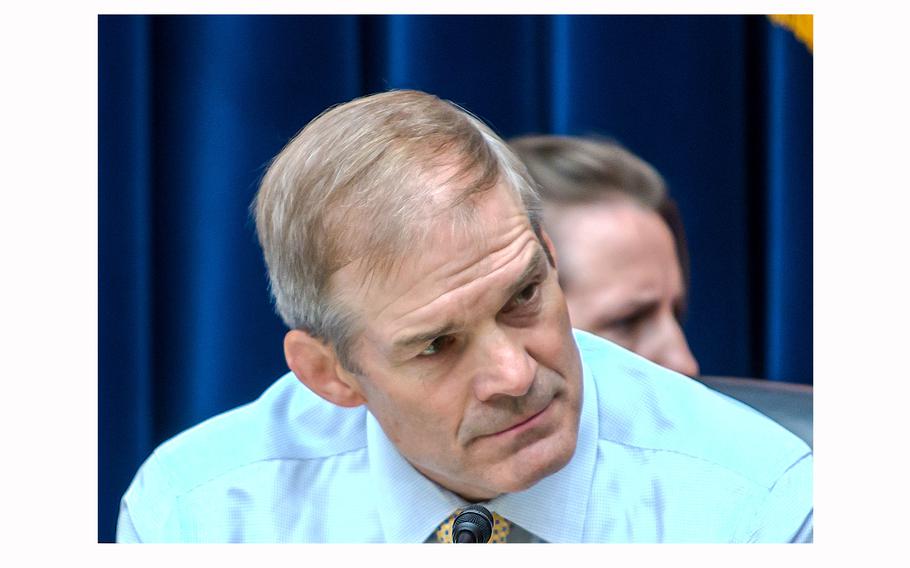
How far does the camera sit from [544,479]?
1662mm

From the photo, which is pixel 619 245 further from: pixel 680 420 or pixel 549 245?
pixel 680 420

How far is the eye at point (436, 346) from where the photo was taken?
1.51 meters

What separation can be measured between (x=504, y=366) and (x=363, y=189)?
1.07 feet

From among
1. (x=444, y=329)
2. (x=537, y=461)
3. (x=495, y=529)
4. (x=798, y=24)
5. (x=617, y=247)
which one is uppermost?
(x=798, y=24)

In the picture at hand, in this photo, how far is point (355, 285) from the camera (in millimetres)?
1493

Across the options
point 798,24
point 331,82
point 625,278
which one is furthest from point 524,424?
point 798,24

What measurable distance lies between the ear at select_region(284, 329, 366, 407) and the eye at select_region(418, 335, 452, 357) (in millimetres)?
148

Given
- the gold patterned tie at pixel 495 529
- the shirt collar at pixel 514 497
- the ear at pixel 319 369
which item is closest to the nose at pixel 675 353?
the shirt collar at pixel 514 497

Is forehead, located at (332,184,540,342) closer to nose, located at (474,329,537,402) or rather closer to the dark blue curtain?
nose, located at (474,329,537,402)

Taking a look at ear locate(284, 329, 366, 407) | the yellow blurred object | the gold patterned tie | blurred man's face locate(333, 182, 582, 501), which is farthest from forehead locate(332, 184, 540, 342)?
the yellow blurred object

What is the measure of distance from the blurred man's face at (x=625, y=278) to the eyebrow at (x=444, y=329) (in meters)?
0.15

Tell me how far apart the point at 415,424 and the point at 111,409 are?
0.54 m

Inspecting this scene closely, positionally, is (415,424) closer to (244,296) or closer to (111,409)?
(244,296)

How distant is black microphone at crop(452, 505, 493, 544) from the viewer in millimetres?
1447
